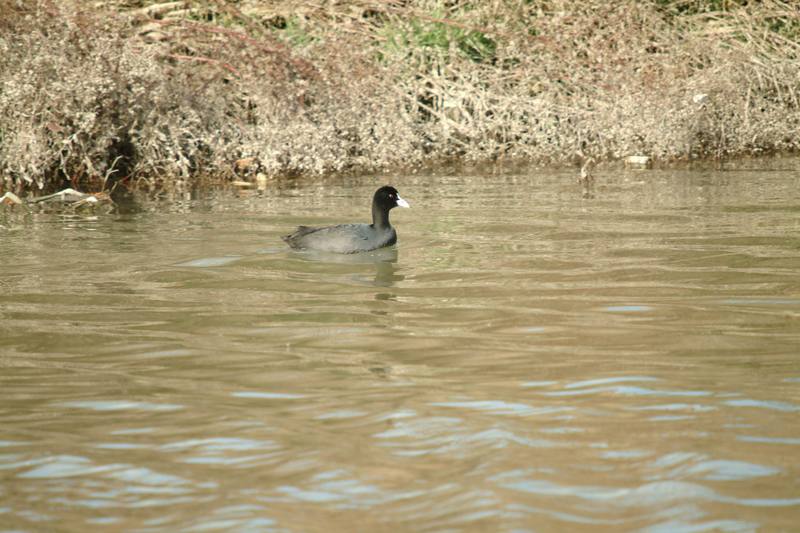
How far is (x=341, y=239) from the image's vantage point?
1099 centimetres

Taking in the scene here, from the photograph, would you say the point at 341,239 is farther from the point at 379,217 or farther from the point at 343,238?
the point at 379,217

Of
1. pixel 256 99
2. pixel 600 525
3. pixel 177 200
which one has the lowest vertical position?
pixel 600 525

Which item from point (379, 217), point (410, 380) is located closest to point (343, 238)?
point (379, 217)

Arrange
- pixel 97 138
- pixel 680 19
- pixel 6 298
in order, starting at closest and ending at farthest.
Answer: pixel 6 298
pixel 97 138
pixel 680 19

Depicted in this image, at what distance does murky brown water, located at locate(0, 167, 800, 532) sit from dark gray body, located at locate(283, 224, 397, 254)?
0.13 m

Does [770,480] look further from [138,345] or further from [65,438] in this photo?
[138,345]

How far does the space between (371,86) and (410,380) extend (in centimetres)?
1186

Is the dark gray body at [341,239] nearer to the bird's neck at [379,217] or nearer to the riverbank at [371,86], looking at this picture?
the bird's neck at [379,217]

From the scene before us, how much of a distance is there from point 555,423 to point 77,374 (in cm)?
270

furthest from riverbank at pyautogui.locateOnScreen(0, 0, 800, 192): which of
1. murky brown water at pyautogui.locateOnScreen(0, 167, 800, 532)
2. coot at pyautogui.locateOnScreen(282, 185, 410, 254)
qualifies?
coot at pyautogui.locateOnScreen(282, 185, 410, 254)

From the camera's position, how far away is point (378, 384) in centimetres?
636

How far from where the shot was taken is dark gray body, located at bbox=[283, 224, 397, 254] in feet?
35.8

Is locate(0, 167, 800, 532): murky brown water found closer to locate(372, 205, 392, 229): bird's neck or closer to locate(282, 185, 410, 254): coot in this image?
locate(282, 185, 410, 254): coot

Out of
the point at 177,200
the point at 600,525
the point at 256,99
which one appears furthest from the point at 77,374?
the point at 256,99
